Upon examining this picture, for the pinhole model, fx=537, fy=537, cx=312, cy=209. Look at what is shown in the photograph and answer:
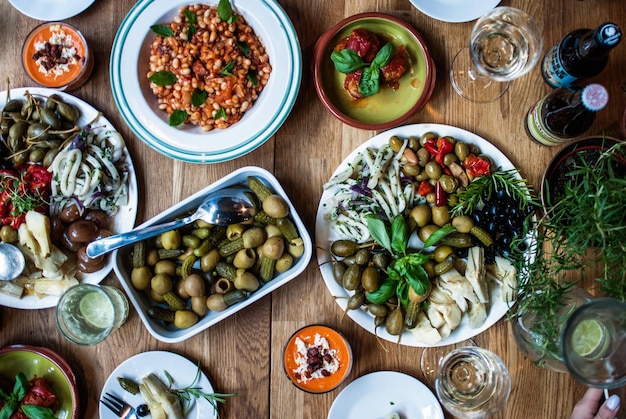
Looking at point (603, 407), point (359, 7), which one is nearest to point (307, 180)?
point (359, 7)

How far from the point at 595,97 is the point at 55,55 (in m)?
1.55

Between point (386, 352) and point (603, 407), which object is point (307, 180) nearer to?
point (386, 352)

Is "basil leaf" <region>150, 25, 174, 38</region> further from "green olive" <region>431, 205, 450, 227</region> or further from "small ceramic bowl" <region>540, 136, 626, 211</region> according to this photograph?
"small ceramic bowl" <region>540, 136, 626, 211</region>

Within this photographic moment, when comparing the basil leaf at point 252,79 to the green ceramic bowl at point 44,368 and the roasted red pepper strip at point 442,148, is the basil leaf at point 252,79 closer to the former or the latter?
the roasted red pepper strip at point 442,148

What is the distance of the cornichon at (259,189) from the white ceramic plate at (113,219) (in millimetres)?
379

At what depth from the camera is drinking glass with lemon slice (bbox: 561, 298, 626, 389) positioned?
1254mm

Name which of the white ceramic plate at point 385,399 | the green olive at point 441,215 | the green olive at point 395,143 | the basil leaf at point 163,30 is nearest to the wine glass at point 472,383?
the white ceramic plate at point 385,399

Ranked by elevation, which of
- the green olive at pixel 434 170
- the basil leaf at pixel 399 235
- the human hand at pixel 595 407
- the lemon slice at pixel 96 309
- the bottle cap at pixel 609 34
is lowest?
the human hand at pixel 595 407

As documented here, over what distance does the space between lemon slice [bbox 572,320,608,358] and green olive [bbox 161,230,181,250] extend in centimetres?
111

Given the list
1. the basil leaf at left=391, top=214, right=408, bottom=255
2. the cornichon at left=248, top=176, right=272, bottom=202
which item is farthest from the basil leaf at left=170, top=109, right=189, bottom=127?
the basil leaf at left=391, top=214, right=408, bottom=255

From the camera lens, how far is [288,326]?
1674mm

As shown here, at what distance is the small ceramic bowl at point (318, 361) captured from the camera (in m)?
1.58

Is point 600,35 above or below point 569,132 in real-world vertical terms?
above

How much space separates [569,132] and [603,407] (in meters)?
0.81
